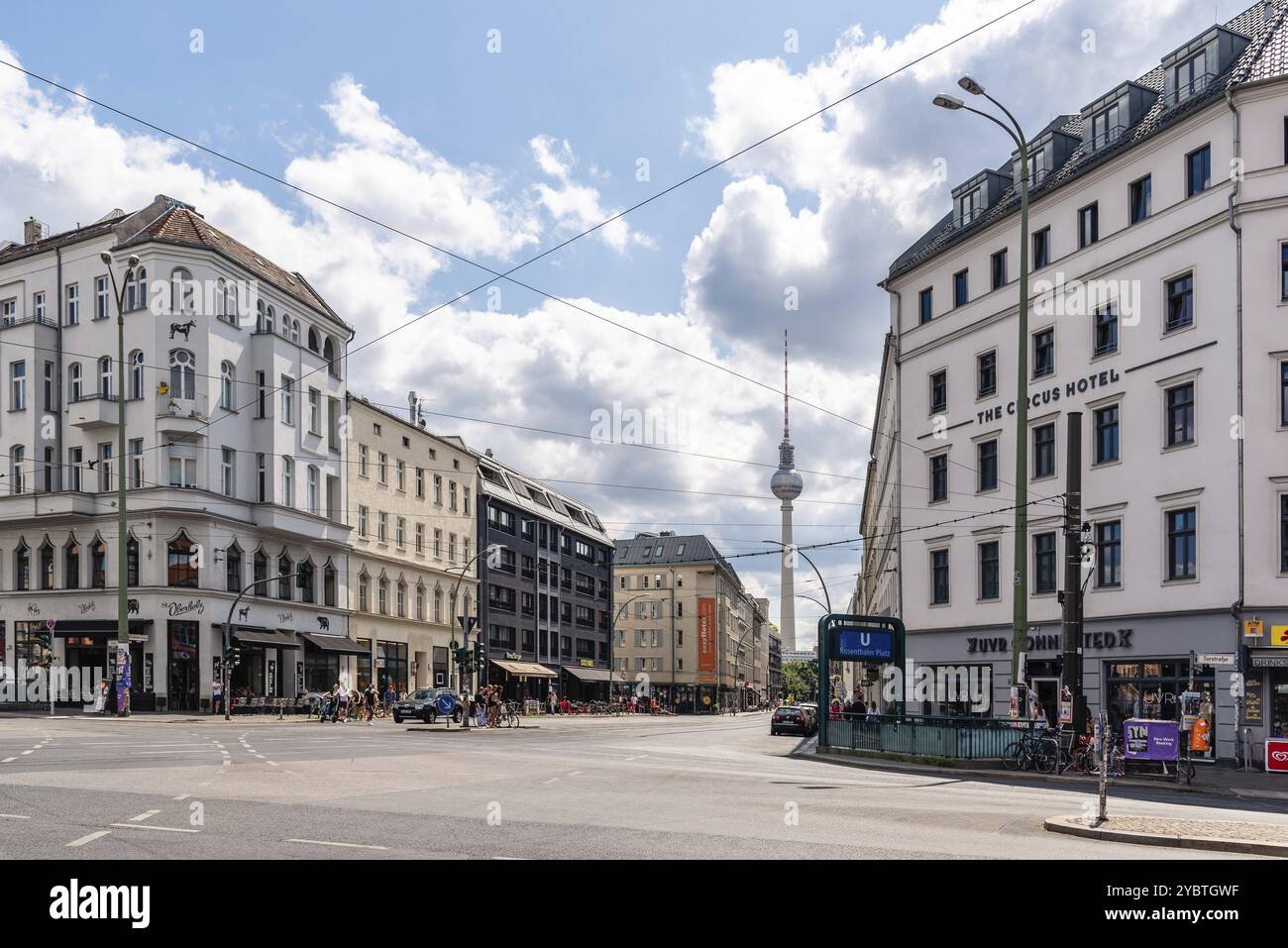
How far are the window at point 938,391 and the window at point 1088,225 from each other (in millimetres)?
7799

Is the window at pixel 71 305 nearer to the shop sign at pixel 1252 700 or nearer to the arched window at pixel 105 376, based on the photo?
the arched window at pixel 105 376

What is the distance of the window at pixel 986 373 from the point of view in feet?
130

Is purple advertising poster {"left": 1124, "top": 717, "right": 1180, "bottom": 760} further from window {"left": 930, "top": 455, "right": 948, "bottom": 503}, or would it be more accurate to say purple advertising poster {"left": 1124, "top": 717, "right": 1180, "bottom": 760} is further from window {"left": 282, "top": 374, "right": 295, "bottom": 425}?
window {"left": 282, "top": 374, "right": 295, "bottom": 425}

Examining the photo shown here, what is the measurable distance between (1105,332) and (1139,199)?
12.4ft

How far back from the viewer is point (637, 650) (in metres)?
125

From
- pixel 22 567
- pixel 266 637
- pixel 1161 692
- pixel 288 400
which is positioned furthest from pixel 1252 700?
pixel 22 567

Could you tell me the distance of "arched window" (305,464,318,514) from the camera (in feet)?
193

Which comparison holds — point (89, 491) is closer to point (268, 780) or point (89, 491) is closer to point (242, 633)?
point (242, 633)

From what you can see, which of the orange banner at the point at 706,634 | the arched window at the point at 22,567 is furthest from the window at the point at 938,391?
the orange banner at the point at 706,634

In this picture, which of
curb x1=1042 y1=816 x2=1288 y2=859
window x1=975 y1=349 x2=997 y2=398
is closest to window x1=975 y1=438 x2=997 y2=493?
window x1=975 y1=349 x2=997 y2=398

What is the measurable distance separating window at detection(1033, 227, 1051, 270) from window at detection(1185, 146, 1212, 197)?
19.2ft

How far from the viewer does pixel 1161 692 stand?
31.8 m

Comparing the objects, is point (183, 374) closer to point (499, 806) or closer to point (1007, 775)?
point (1007, 775)
